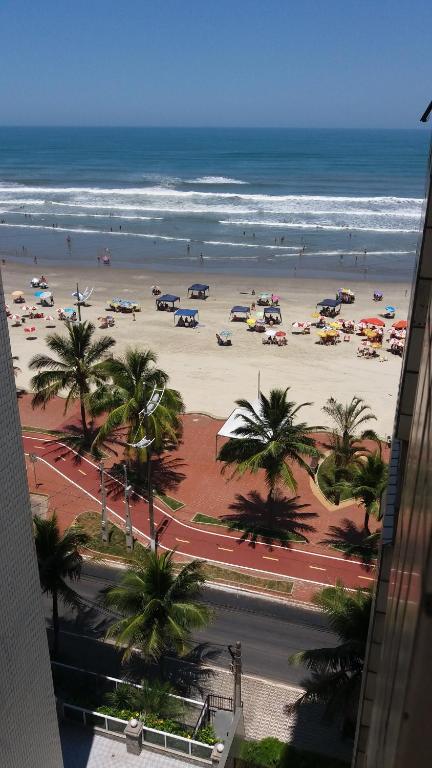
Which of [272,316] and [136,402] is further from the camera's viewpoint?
[272,316]

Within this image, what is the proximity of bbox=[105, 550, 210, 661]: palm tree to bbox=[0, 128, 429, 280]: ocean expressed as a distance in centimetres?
5364

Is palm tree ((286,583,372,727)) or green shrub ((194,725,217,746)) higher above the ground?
palm tree ((286,583,372,727))

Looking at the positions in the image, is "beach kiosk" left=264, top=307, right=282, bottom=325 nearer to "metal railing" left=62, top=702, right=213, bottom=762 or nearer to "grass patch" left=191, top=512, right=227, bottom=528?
"grass patch" left=191, top=512, right=227, bottom=528

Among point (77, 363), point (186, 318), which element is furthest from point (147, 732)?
point (186, 318)

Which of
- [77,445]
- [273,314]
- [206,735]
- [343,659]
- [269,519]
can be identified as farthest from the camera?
[273,314]

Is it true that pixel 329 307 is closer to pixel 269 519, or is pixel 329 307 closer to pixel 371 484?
pixel 269 519

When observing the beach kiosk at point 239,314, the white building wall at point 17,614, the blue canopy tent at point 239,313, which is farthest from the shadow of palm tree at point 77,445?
the blue canopy tent at point 239,313

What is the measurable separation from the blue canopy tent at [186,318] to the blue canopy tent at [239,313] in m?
3.16

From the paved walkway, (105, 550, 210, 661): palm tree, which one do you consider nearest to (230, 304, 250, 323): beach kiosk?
the paved walkway

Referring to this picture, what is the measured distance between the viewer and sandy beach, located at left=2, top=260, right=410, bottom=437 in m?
37.5

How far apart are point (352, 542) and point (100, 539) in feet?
32.6

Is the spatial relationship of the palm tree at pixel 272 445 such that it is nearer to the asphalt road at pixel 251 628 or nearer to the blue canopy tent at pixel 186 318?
the asphalt road at pixel 251 628

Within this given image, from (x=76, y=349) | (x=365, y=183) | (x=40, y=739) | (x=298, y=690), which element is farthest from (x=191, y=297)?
(x=365, y=183)

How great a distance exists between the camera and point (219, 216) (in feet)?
313
